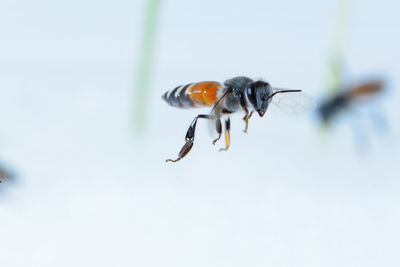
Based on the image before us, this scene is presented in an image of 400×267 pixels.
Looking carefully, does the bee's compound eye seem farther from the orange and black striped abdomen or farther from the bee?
the bee

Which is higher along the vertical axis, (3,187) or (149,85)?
(149,85)

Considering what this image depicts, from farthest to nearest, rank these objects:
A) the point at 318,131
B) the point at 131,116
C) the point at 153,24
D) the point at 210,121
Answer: the point at 318,131
the point at 131,116
the point at 153,24
the point at 210,121

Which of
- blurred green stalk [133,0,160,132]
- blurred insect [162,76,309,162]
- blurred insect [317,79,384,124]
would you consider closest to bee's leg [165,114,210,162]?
blurred insect [162,76,309,162]

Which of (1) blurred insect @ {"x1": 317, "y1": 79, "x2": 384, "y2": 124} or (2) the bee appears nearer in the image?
(2) the bee

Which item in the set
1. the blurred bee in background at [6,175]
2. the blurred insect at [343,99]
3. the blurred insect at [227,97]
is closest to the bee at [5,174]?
the blurred bee in background at [6,175]

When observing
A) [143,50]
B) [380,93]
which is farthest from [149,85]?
[380,93]

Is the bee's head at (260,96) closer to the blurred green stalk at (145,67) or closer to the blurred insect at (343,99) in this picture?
the blurred green stalk at (145,67)

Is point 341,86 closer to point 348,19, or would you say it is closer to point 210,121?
point 348,19
